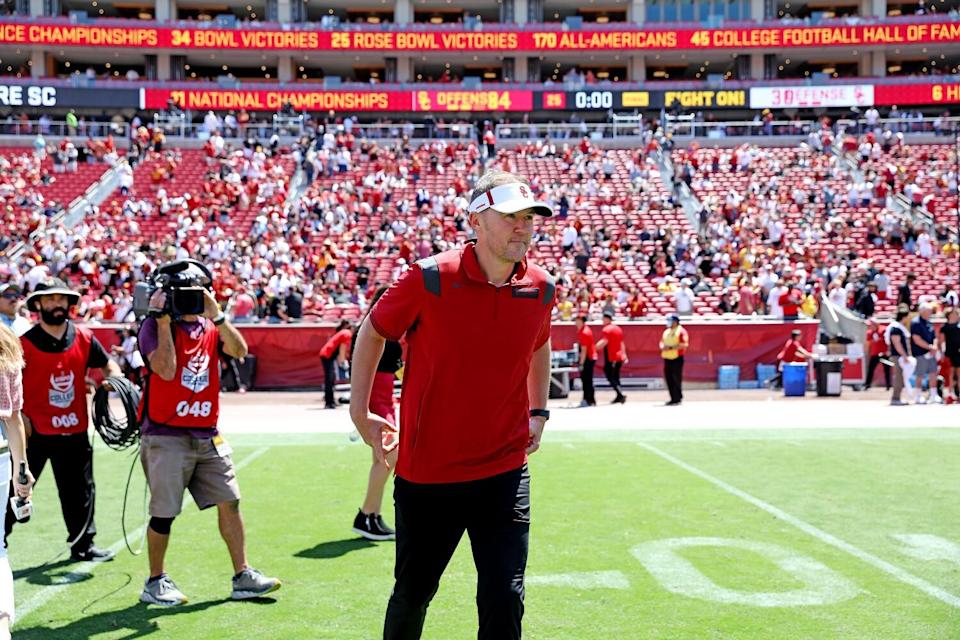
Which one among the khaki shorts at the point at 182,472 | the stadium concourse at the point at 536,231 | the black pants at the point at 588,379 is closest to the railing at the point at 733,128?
the stadium concourse at the point at 536,231

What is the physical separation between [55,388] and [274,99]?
44.4m

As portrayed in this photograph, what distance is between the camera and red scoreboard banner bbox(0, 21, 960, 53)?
50.9 metres

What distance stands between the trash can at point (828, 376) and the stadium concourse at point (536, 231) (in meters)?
3.35

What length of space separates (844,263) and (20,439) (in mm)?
26804

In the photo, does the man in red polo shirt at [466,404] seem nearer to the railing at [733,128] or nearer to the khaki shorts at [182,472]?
the khaki shorts at [182,472]

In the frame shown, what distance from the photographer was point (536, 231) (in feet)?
106

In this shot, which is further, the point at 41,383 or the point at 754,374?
the point at 754,374

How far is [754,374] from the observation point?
22.5m

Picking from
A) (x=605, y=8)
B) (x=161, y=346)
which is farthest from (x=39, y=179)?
(x=161, y=346)

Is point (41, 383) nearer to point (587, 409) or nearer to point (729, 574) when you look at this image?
point (729, 574)

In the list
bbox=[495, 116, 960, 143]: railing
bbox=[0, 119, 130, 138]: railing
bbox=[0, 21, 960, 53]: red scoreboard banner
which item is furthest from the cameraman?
bbox=[0, 21, 960, 53]: red scoreboard banner

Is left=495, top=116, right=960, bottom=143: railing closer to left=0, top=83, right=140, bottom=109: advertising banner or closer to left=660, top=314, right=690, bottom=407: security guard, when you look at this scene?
left=0, top=83, right=140, bottom=109: advertising banner

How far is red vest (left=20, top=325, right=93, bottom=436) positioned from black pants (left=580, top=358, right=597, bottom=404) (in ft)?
40.3

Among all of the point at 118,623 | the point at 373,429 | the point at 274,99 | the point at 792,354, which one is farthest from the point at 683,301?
the point at 274,99
